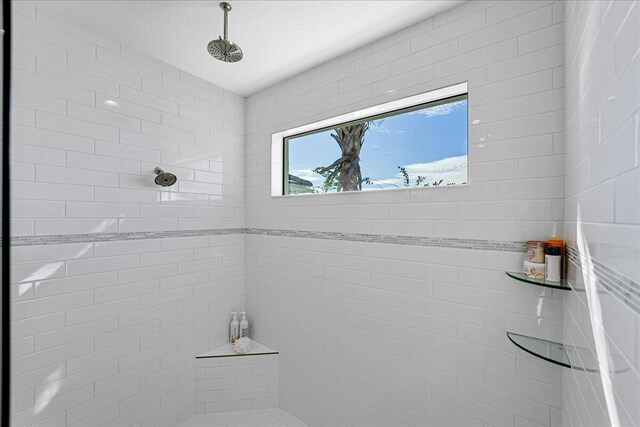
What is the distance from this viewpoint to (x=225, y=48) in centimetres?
150

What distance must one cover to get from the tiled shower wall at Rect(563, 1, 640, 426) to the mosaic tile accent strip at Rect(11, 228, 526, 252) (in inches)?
16.7

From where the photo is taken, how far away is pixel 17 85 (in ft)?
4.96

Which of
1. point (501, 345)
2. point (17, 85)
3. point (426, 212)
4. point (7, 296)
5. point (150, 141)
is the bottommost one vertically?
point (501, 345)

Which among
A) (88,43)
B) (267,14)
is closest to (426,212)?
(267,14)

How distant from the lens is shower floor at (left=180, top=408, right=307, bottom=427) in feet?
7.15

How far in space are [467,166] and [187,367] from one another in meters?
2.45

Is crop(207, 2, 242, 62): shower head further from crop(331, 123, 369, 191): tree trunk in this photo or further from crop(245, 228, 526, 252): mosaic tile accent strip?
crop(245, 228, 526, 252): mosaic tile accent strip

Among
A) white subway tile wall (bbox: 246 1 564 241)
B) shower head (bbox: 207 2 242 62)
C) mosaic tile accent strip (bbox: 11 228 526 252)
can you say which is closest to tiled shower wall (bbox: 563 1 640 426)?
white subway tile wall (bbox: 246 1 564 241)

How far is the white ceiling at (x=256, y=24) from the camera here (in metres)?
1.55

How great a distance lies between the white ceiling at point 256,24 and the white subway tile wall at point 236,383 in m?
2.34

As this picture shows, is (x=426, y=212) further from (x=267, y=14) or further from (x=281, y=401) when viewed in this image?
(x=281, y=401)

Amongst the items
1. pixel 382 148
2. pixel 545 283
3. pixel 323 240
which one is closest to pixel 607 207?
pixel 545 283

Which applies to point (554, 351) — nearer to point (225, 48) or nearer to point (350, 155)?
point (350, 155)

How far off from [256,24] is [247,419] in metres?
2.80
